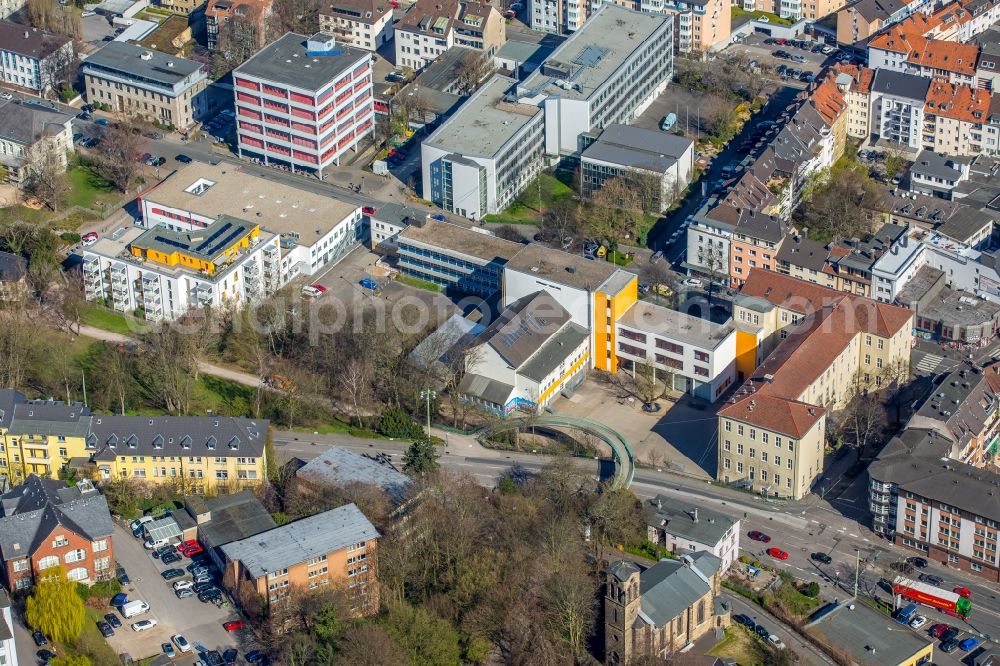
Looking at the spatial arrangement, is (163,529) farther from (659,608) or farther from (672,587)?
(672,587)

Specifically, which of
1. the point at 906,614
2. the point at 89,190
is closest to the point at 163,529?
the point at 906,614

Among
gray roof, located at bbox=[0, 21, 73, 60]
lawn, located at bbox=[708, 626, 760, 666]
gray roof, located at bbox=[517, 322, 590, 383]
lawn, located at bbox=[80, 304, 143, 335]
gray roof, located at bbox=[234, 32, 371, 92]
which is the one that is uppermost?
gray roof, located at bbox=[234, 32, 371, 92]

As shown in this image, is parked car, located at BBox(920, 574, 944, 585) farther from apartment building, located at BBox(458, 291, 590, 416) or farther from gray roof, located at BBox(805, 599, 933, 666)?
apartment building, located at BBox(458, 291, 590, 416)

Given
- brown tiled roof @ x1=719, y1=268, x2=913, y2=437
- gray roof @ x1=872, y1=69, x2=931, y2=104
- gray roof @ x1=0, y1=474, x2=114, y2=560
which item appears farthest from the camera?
gray roof @ x1=872, y1=69, x2=931, y2=104

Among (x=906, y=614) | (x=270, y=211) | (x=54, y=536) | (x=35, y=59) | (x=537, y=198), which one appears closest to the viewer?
(x=54, y=536)

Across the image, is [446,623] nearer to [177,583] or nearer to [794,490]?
[177,583]

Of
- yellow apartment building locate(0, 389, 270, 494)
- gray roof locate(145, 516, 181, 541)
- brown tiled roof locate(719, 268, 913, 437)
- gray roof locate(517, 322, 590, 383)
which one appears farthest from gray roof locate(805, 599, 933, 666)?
gray roof locate(145, 516, 181, 541)
